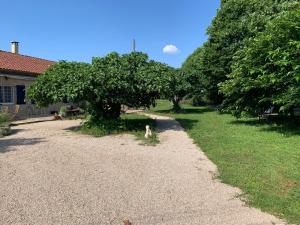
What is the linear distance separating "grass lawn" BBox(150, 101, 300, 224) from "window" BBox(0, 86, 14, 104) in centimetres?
1183

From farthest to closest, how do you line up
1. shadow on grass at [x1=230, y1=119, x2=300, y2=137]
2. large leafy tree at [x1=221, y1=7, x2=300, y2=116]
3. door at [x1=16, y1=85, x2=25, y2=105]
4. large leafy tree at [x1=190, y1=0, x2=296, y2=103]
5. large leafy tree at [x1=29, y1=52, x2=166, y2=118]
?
1. large leafy tree at [x1=190, y1=0, x2=296, y2=103]
2. door at [x1=16, y1=85, x2=25, y2=105]
3. shadow on grass at [x1=230, y1=119, x2=300, y2=137]
4. large leafy tree at [x1=29, y1=52, x2=166, y2=118]
5. large leafy tree at [x1=221, y1=7, x2=300, y2=116]

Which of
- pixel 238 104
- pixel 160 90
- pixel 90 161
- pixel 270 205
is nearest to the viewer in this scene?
pixel 270 205

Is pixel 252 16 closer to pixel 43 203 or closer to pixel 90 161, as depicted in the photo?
pixel 90 161

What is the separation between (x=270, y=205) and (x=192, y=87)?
23932 millimetres

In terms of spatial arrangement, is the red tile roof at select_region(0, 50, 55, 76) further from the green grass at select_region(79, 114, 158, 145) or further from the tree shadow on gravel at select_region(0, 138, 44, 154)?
the tree shadow on gravel at select_region(0, 138, 44, 154)

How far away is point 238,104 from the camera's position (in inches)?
668

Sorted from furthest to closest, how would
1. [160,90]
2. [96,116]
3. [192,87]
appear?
[192,87]
[96,116]
[160,90]

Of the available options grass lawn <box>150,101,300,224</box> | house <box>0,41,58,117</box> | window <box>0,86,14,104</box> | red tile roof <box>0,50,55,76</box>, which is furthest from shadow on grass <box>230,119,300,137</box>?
red tile roof <box>0,50,55,76</box>

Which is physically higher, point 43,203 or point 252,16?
point 252,16

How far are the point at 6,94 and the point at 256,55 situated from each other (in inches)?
570

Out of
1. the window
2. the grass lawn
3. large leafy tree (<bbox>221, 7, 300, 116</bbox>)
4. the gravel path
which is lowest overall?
the gravel path

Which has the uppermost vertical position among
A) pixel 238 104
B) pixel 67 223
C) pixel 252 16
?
pixel 252 16

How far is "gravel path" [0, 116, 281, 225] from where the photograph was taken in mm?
5238

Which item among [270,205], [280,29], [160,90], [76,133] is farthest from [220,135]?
[270,205]
